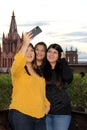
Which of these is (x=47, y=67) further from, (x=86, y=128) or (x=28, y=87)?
(x=86, y=128)

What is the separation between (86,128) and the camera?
592 centimetres

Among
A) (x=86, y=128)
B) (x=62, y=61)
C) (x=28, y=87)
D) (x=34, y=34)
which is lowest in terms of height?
(x=86, y=128)

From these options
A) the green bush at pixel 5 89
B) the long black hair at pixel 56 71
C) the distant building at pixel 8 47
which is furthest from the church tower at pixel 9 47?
the long black hair at pixel 56 71

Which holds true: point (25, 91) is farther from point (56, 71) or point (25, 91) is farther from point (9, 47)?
point (9, 47)

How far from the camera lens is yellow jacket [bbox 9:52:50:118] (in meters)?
4.04

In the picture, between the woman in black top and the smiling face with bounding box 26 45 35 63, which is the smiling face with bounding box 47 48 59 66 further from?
the smiling face with bounding box 26 45 35 63

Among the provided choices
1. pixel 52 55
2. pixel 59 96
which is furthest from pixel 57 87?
pixel 52 55

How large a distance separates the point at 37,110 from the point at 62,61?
0.78m

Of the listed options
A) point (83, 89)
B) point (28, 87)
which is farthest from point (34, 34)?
point (83, 89)

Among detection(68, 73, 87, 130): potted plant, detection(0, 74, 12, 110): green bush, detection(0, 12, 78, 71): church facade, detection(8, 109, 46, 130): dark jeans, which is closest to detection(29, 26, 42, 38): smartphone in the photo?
detection(8, 109, 46, 130): dark jeans

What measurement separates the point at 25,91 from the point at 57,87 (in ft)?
1.83

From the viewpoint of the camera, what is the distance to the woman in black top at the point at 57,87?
4418 mm

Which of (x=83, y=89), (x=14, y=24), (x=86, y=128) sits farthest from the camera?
(x=14, y=24)

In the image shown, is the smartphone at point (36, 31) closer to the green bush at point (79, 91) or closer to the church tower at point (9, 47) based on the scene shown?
the green bush at point (79, 91)
